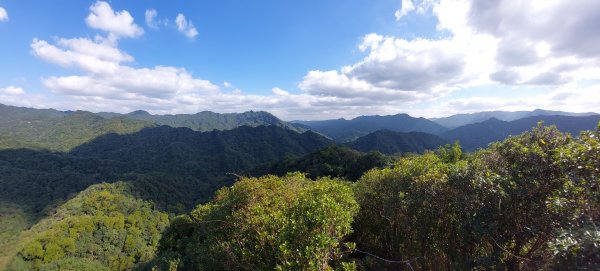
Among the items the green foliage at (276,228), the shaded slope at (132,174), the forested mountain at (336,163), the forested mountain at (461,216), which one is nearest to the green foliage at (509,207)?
the forested mountain at (461,216)

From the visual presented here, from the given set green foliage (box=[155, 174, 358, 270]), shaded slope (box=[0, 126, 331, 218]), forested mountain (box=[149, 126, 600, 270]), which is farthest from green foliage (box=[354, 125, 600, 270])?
shaded slope (box=[0, 126, 331, 218])

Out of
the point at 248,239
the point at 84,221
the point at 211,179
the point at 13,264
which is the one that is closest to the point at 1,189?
the point at 211,179

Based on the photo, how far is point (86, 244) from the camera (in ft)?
185

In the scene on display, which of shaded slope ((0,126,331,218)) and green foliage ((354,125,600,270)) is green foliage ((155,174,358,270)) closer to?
green foliage ((354,125,600,270))

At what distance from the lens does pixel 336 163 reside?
81.1 metres

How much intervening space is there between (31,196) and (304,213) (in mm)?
143047

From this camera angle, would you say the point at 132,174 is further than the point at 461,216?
Yes

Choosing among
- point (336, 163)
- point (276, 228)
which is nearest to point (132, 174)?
point (336, 163)

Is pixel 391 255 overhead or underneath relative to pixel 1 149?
overhead

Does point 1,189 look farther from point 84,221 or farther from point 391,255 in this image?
point 391,255

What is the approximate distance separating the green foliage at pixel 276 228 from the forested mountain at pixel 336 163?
186ft

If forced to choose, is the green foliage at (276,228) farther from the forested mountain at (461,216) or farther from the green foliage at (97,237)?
the green foliage at (97,237)

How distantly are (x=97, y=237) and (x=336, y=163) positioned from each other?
54.9 meters

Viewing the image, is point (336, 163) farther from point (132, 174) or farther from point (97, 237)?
point (132, 174)
